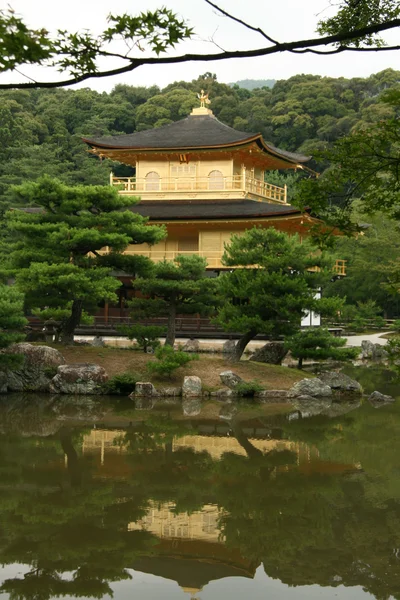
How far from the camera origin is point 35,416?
13.4 meters

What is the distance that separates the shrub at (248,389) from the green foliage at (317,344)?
5.83 ft

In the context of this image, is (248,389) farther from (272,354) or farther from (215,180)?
(215,180)

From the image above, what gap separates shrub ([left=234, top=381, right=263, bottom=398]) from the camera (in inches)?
636

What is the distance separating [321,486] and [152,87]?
6749 cm

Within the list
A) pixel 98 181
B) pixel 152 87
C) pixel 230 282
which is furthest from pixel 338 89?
pixel 230 282

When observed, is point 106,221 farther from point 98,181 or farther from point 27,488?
point 98,181

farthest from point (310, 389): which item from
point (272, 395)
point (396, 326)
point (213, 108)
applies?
point (213, 108)

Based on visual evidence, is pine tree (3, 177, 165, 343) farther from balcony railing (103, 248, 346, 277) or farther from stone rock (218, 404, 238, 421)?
balcony railing (103, 248, 346, 277)

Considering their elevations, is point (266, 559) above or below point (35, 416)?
above

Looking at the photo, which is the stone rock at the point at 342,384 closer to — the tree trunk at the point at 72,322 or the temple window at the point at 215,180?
the tree trunk at the point at 72,322

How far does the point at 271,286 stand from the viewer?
1684 cm

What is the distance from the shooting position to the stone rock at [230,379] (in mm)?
16516

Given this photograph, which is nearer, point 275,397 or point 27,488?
point 27,488

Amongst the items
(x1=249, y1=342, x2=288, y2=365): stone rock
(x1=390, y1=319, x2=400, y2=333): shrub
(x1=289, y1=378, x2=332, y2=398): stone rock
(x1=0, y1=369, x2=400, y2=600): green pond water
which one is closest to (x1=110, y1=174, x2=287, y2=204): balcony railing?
(x1=390, y1=319, x2=400, y2=333): shrub
